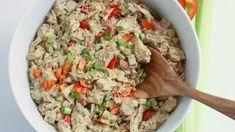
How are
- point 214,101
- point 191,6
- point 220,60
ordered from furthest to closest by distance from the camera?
1. point 220,60
2. point 191,6
3. point 214,101

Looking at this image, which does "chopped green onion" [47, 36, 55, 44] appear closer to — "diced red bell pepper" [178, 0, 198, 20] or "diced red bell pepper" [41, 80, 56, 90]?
"diced red bell pepper" [41, 80, 56, 90]

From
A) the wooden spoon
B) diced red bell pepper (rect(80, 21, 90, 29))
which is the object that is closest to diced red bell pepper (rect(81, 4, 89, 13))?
diced red bell pepper (rect(80, 21, 90, 29))

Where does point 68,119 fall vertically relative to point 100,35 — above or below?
below

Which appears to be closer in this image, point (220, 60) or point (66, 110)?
point (66, 110)

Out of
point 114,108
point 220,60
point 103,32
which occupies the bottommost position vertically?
point 220,60

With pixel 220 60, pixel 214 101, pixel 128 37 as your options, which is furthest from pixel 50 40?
pixel 220 60

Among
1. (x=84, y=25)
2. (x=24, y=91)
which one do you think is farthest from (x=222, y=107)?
(x=24, y=91)

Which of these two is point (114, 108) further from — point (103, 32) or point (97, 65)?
point (103, 32)

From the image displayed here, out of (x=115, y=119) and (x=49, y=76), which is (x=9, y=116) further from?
(x=115, y=119)
